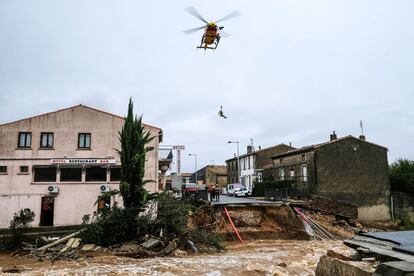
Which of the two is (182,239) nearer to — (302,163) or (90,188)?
(90,188)

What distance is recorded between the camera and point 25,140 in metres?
31.6

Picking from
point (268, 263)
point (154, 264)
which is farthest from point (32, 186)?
point (268, 263)

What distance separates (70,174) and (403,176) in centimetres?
3521

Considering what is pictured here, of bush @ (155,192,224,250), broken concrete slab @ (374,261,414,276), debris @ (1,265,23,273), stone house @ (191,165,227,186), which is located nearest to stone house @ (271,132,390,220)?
bush @ (155,192,224,250)

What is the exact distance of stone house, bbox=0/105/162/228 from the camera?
3056cm

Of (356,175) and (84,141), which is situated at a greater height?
(84,141)

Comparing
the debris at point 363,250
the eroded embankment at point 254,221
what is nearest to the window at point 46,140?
the eroded embankment at point 254,221

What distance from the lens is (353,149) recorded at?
3772 centimetres

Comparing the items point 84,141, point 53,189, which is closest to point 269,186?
point 84,141

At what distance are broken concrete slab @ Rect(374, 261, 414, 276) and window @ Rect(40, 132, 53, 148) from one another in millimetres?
32012

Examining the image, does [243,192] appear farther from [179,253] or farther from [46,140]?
[179,253]

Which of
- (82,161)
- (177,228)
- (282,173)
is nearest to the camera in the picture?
(177,228)

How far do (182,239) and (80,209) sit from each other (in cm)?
1509

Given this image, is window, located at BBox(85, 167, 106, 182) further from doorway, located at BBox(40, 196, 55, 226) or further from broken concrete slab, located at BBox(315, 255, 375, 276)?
broken concrete slab, located at BBox(315, 255, 375, 276)
